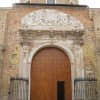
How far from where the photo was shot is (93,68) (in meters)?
7.65

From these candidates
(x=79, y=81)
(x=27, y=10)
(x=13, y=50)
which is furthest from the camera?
(x=27, y=10)

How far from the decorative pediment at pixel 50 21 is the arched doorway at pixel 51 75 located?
102 centimetres

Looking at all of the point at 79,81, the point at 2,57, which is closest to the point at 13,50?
the point at 2,57

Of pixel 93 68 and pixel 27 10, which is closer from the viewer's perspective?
pixel 93 68

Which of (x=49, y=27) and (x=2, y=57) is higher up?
(x=49, y=27)

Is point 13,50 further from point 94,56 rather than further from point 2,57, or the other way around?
point 94,56

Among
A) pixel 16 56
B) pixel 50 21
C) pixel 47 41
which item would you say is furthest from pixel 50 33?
pixel 16 56

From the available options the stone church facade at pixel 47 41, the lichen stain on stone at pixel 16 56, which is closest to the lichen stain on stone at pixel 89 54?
the stone church facade at pixel 47 41

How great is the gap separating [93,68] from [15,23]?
12.7ft

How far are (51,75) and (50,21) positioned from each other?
7.85 feet

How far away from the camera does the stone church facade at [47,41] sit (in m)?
7.27

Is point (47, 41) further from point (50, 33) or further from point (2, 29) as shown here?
point (2, 29)

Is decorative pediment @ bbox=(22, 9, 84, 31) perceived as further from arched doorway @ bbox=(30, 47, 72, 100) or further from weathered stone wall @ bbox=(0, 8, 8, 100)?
arched doorway @ bbox=(30, 47, 72, 100)

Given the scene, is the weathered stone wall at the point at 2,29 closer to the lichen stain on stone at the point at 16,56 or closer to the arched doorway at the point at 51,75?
the lichen stain on stone at the point at 16,56
